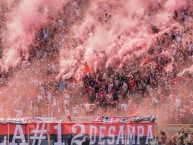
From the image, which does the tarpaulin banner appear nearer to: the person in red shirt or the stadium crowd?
the person in red shirt

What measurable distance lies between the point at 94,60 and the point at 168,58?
2658 millimetres

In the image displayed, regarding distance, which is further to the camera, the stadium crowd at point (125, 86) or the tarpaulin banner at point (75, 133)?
the stadium crowd at point (125, 86)

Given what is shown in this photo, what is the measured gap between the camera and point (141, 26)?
68.8ft

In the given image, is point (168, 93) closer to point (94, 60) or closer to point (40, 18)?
point (94, 60)

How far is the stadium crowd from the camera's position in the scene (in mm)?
19078

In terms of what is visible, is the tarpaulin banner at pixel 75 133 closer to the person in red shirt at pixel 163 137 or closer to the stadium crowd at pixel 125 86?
the person in red shirt at pixel 163 137

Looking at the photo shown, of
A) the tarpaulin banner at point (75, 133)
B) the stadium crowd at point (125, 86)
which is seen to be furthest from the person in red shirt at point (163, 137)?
the stadium crowd at point (125, 86)

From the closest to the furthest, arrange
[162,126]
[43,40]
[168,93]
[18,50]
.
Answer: [162,126]
[168,93]
[18,50]
[43,40]

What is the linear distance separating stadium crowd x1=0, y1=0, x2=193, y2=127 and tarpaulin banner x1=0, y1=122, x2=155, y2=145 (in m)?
3.92

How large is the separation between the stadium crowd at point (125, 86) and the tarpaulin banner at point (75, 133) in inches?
154

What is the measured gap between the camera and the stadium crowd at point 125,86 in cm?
1908

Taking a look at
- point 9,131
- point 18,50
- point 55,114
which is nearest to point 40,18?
point 18,50

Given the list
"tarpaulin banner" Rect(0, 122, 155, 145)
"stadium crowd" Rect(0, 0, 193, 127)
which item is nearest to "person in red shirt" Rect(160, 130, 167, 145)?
"tarpaulin banner" Rect(0, 122, 155, 145)

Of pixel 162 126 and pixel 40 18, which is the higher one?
pixel 40 18
